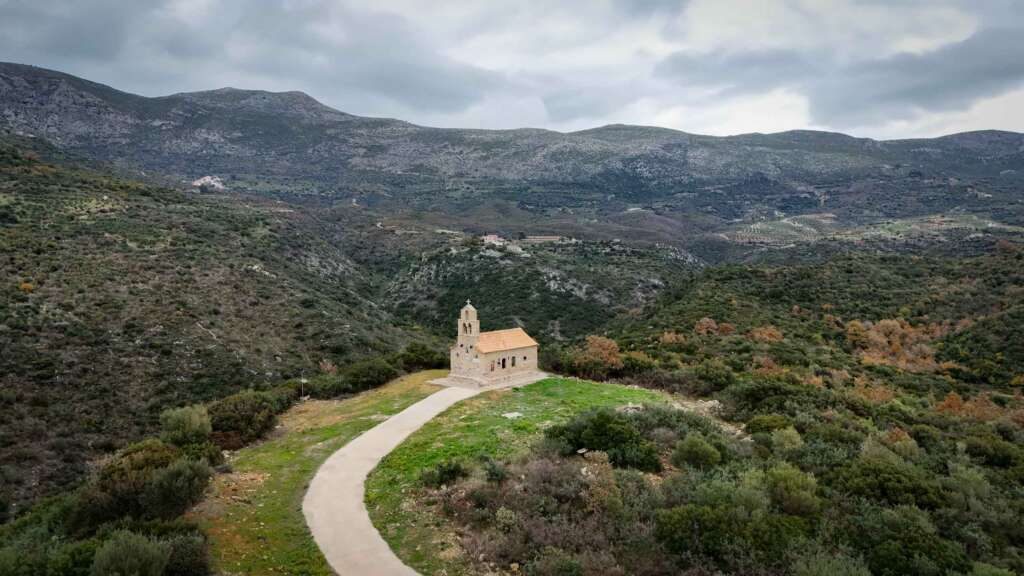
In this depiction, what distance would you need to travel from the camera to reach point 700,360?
29.5 meters

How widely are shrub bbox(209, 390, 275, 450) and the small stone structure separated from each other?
8.71 metres

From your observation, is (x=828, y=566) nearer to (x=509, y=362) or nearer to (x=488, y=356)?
(x=488, y=356)

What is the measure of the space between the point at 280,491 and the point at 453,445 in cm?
500

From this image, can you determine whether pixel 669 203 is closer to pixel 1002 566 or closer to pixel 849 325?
pixel 849 325

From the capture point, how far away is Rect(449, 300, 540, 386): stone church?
25.7 m

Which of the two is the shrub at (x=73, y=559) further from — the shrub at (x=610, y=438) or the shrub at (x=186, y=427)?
the shrub at (x=610, y=438)

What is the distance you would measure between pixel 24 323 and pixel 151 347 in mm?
6155

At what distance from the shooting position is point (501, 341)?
26.8 m

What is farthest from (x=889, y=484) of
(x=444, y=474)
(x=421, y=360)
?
(x=421, y=360)

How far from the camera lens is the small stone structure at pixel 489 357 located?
84.3ft

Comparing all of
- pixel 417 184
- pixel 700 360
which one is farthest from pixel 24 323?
pixel 417 184

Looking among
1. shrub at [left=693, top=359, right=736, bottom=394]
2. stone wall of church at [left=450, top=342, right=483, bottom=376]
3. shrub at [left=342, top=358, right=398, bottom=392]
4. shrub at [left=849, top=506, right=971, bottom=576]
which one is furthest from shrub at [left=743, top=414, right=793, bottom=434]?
shrub at [left=342, top=358, right=398, bottom=392]

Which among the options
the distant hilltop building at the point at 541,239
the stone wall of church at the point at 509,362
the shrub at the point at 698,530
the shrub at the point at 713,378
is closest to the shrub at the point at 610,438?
the shrub at the point at 698,530

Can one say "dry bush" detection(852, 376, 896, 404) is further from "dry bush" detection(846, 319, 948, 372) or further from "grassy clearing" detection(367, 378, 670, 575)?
"grassy clearing" detection(367, 378, 670, 575)
